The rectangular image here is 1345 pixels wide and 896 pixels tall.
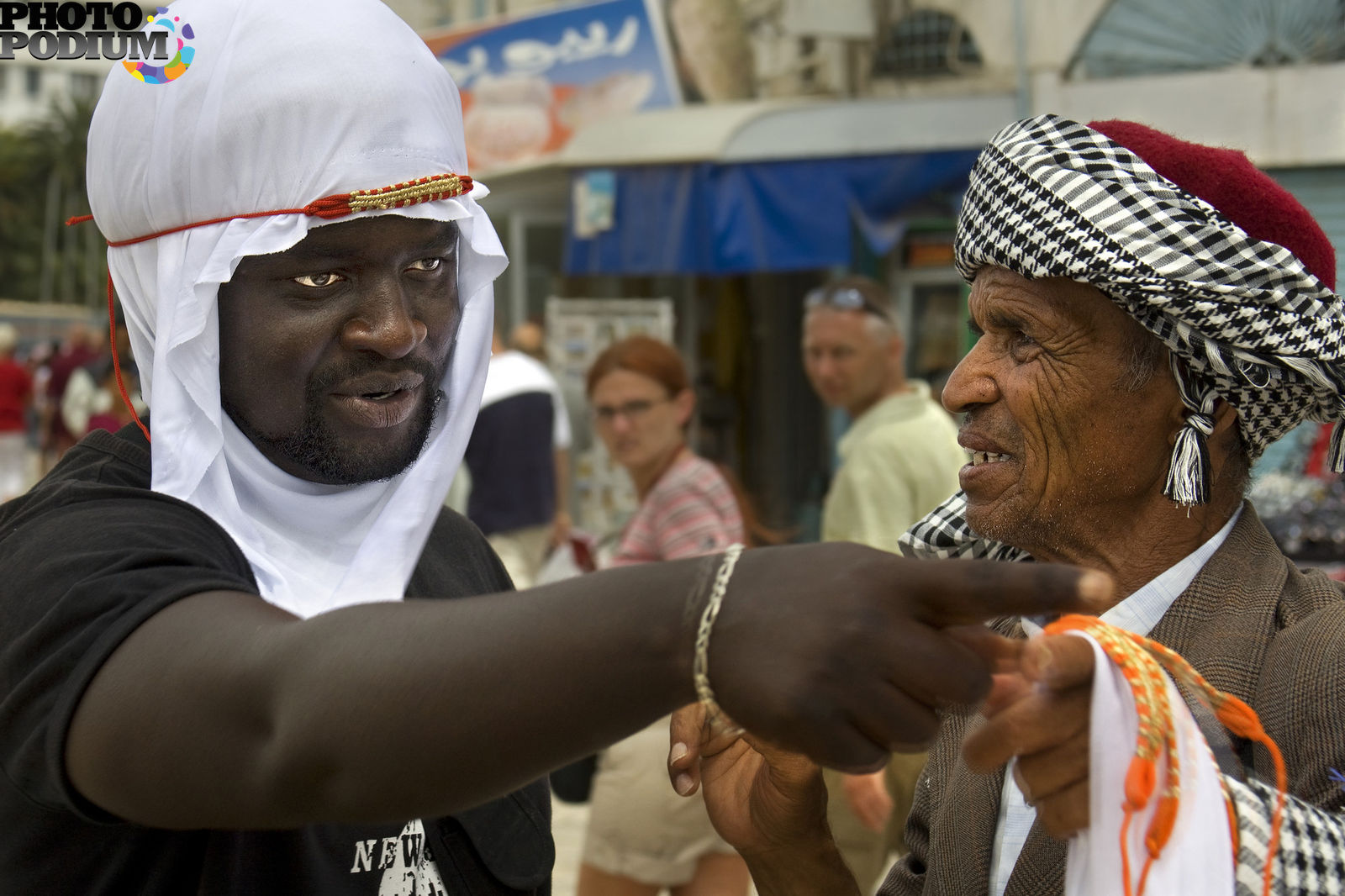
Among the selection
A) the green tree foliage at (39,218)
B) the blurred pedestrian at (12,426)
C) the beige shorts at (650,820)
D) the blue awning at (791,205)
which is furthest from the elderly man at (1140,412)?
the green tree foliage at (39,218)

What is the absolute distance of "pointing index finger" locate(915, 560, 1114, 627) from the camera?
3.41 ft

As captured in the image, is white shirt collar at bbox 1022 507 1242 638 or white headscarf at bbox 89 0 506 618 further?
white shirt collar at bbox 1022 507 1242 638

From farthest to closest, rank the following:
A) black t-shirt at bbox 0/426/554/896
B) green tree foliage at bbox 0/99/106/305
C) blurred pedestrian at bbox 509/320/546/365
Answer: green tree foliage at bbox 0/99/106/305, blurred pedestrian at bbox 509/320/546/365, black t-shirt at bbox 0/426/554/896

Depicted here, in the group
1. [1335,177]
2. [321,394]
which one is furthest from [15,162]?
[321,394]

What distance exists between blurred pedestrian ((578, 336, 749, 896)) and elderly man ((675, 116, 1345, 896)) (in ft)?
5.25

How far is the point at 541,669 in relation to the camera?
108 cm

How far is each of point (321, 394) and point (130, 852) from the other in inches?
23.9

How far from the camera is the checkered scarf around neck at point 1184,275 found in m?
1.78

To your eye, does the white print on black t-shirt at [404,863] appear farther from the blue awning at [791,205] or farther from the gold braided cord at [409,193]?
the blue awning at [791,205]

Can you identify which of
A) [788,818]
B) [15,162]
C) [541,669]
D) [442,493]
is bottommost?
[15,162]

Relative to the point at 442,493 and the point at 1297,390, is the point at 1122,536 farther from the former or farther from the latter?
the point at 442,493

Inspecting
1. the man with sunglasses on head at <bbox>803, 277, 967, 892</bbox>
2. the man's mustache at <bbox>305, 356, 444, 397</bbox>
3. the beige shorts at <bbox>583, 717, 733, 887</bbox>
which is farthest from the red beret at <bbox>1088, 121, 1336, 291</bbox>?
the beige shorts at <bbox>583, 717, 733, 887</bbox>

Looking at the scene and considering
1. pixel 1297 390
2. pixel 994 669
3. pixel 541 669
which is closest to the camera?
pixel 541 669

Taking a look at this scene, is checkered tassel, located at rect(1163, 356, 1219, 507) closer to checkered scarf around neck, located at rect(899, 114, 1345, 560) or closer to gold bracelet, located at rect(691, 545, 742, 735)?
checkered scarf around neck, located at rect(899, 114, 1345, 560)
